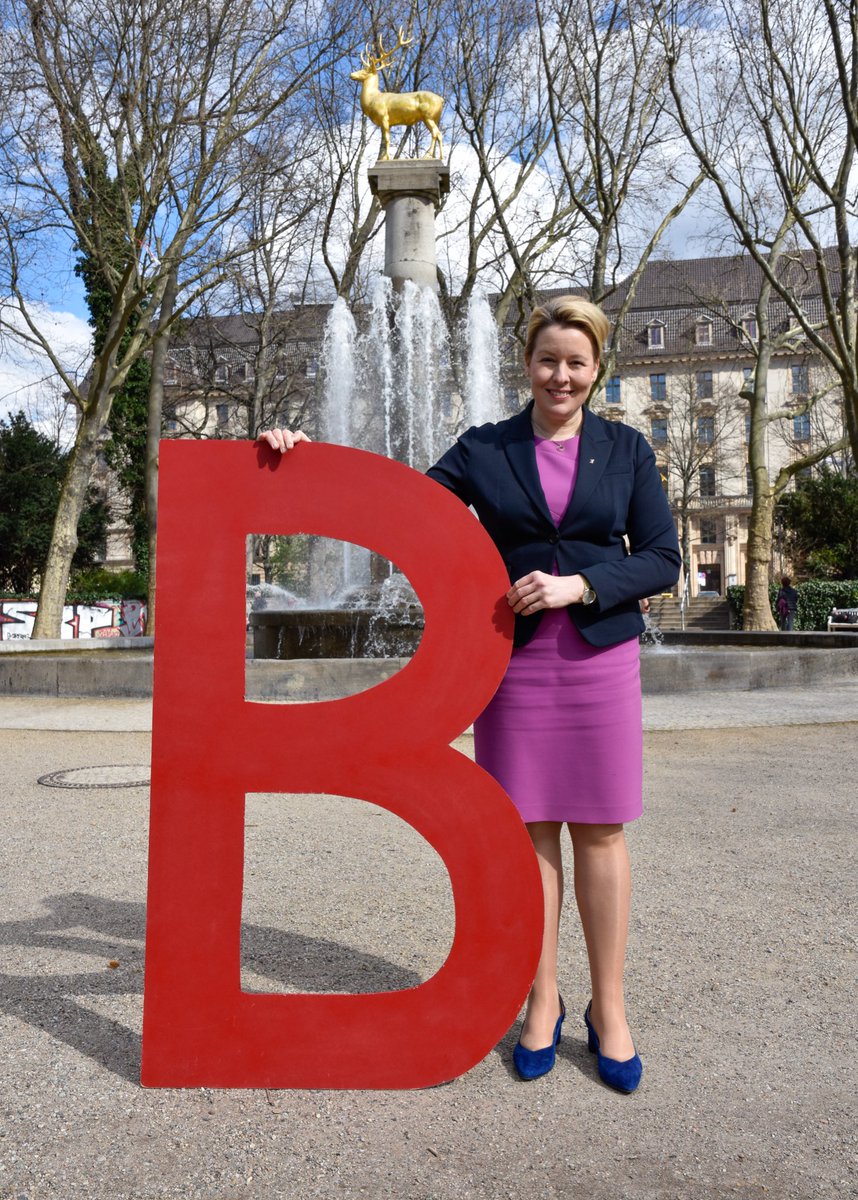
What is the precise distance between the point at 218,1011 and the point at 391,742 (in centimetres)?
78

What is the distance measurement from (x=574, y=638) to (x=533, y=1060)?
103cm

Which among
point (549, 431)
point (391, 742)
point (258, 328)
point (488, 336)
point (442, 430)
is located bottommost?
point (391, 742)

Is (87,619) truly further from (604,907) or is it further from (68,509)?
(604,907)

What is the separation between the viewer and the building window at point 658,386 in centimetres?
6881

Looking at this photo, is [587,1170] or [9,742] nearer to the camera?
[587,1170]

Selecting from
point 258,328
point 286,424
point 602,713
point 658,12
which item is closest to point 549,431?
point 602,713

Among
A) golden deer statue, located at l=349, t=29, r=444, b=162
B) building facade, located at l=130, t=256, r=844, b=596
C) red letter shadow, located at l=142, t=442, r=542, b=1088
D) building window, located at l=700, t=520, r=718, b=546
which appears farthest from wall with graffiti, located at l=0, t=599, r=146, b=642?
building window, located at l=700, t=520, r=718, b=546

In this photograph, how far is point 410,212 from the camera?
54.0ft

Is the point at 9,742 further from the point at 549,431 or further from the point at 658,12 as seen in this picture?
the point at 658,12

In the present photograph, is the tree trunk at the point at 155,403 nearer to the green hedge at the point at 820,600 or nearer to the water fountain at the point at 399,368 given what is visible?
the water fountain at the point at 399,368

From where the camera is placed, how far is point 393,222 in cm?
1659

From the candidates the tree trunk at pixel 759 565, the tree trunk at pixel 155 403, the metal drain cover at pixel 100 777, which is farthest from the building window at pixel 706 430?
the metal drain cover at pixel 100 777

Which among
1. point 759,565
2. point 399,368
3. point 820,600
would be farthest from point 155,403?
point 820,600

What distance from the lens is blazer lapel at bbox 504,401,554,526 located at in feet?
8.94
